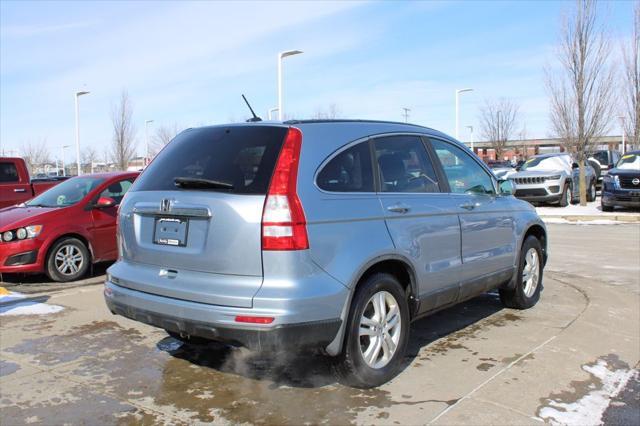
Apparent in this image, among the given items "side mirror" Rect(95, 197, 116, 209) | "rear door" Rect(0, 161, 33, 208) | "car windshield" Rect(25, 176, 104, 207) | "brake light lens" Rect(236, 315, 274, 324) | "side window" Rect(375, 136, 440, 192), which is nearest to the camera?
"brake light lens" Rect(236, 315, 274, 324)

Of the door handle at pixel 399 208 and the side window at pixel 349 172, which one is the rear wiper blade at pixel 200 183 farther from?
the door handle at pixel 399 208

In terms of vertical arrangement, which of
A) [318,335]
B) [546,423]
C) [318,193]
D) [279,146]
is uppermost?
[279,146]

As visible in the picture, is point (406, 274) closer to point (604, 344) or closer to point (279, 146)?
point (279, 146)

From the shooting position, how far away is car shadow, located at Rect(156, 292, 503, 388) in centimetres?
407

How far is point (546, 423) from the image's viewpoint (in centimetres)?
338

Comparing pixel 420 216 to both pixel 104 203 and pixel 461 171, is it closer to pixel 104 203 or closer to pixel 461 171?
pixel 461 171

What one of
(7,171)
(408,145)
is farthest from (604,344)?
(7,171)

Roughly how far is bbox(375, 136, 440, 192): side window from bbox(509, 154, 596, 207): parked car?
14.0m

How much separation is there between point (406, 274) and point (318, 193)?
1.08 metres

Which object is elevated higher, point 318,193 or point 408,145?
point 408,145

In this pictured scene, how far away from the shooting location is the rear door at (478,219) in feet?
15.7

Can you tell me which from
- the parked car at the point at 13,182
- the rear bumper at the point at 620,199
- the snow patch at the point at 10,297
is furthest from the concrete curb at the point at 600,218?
the snow patch at the point at 10,297

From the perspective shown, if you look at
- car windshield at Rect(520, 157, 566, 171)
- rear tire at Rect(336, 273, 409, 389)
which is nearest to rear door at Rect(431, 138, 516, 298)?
rear tire at Rect(336, 273, 409, 389)

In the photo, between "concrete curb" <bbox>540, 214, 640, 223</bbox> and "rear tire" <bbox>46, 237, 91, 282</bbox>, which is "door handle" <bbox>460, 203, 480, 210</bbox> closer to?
"rear tire" <bbox>46, 237, 91, 282</bbox>
